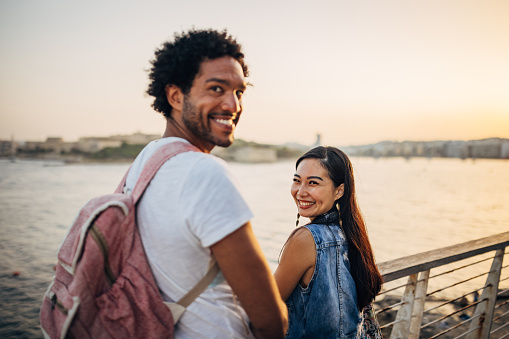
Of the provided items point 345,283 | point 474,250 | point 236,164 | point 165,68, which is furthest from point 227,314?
point 236,164

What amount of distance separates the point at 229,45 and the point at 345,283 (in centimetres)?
120

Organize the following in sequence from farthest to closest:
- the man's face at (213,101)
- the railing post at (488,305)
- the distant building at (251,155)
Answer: the distant building at (251,155)
the railing post at (488,305)
the man's face at (213,101)

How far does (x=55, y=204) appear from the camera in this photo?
27.7 metres

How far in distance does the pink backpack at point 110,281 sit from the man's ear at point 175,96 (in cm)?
21

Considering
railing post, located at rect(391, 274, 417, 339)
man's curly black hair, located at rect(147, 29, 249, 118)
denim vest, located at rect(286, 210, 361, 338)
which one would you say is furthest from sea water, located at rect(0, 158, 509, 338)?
man's curly black hair, located at rect(147, 29, 249, 118)

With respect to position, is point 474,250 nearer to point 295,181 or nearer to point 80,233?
point 295,181

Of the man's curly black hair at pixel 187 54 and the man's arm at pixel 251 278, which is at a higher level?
the man's curly black hair at pixel 187 54

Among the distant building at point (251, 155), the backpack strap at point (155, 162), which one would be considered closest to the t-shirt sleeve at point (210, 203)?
the backpack strap at point (155, 162)

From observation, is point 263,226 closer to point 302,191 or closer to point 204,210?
point 302,191

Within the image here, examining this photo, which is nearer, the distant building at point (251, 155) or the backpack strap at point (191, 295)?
the backpack strap at point (191, 295)

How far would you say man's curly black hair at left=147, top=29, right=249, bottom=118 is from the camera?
1149 millimetres

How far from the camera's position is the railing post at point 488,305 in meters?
2.82

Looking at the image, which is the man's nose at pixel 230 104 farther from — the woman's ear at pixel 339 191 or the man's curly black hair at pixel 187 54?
the woman's ear at pixel 339 191

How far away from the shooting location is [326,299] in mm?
1523
